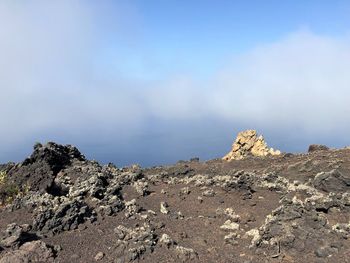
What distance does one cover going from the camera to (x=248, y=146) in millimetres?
46625

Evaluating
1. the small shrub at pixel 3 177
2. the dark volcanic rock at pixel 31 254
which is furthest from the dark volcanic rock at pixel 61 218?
the small shrub at pixel 3 177

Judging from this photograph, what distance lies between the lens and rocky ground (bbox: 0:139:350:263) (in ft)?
54.4

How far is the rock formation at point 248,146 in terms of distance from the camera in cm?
4578

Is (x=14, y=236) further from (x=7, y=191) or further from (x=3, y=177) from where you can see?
(x=3, y=177)

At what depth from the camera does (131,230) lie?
18.2 m

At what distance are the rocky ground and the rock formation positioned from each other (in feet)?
53.2

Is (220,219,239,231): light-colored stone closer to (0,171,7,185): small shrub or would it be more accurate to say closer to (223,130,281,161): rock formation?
(0,171,7,185): small shrub

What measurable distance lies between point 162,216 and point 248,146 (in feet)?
89.8

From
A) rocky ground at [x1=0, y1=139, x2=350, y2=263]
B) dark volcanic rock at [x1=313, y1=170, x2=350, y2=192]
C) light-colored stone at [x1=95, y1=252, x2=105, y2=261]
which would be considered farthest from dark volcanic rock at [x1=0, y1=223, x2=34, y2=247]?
dark volcanic rock at [x1=313, y1=170, x2=350, y2=192]

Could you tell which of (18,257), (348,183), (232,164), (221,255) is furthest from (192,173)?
(18,257)

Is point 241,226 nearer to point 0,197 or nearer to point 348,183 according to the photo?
point 348,183

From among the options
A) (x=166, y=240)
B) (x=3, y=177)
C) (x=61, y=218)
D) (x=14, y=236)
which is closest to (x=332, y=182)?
(x=166, y=240)

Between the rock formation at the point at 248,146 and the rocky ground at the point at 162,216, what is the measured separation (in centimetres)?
1623

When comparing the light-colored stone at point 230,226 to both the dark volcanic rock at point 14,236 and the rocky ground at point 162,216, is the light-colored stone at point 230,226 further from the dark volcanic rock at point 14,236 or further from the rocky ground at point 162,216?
the dark volcanic rock at point 14,236
